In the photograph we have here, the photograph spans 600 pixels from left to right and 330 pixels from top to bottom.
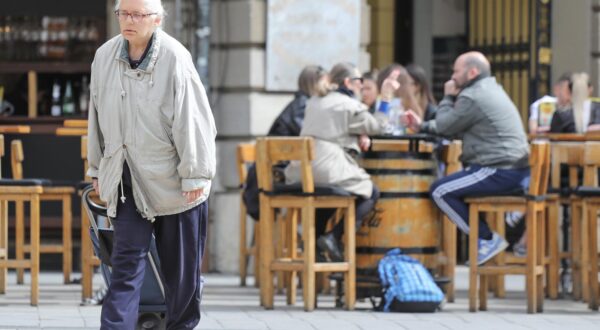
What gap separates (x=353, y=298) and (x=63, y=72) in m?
4.74

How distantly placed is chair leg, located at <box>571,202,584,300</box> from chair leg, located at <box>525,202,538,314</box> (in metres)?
1.06

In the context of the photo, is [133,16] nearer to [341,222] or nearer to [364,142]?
[364,142]

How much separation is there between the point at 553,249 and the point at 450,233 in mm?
871

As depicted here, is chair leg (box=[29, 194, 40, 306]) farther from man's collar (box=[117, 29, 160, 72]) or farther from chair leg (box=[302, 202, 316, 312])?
man's collar (box=[117, 29, 160, 72])

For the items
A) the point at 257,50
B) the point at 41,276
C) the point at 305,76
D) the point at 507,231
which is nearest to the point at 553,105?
the point at 507,231

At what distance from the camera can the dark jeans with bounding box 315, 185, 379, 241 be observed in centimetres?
1108

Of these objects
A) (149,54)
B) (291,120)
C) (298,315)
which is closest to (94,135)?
(149,54)

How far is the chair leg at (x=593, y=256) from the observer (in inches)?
443

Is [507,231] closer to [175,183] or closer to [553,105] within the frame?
[553,105]

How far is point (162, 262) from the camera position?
771 centimetres

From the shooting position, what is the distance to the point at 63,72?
14.7 metres

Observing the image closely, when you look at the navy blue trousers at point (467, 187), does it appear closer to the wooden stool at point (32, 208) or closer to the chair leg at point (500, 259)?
the chair leg at point (500, 259)

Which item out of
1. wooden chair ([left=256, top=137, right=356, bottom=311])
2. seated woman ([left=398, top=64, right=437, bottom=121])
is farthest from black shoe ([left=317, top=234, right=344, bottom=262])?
seated woman ([left=398, top=64, right=437, bottom=121])

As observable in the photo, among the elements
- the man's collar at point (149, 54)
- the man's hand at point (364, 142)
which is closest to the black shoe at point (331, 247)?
the man's hand at point (364, 142)
